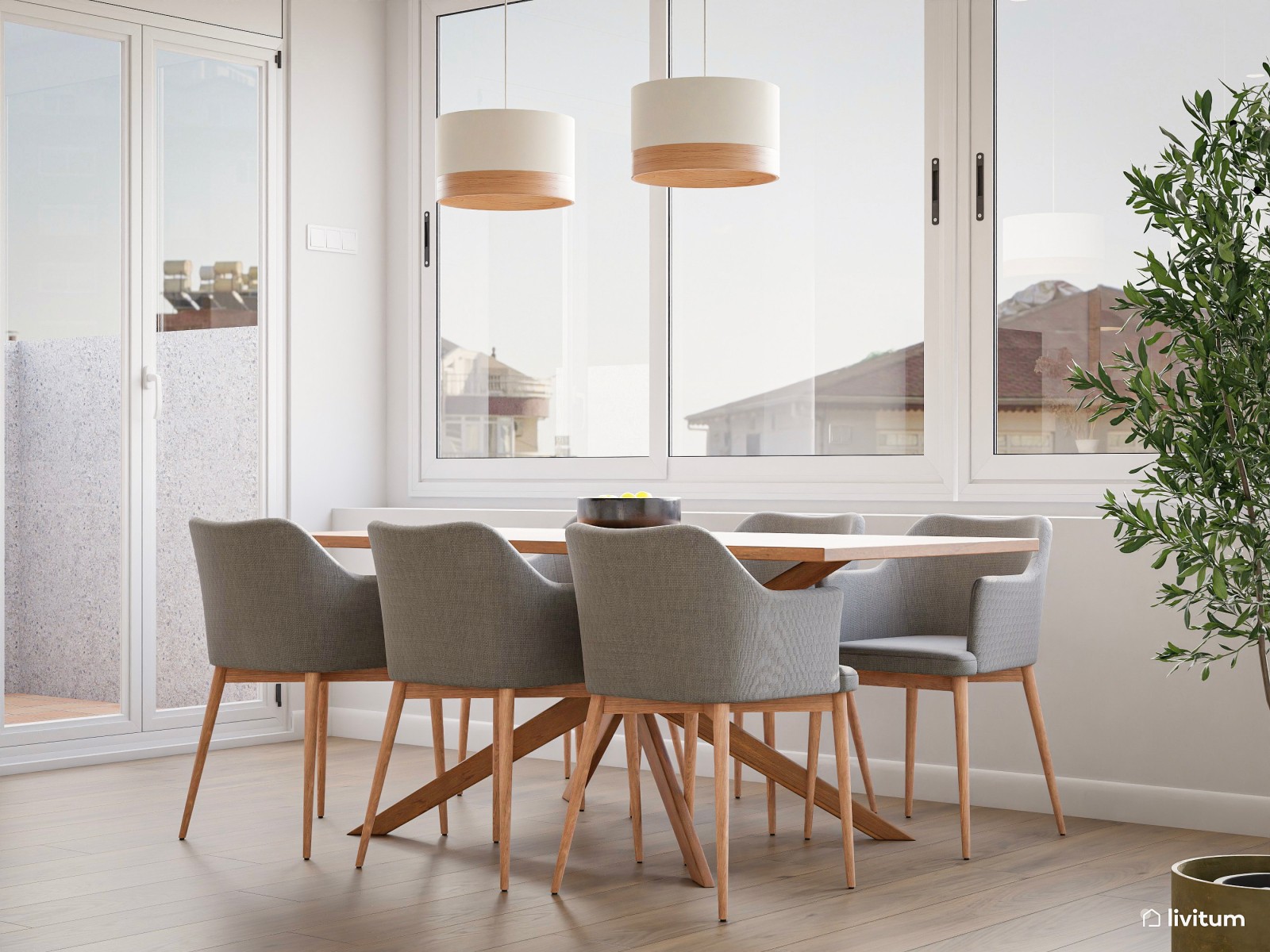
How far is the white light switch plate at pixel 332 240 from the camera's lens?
5.93m

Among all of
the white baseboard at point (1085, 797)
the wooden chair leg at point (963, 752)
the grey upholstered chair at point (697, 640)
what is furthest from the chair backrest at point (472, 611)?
the white baseboard at point (1085, 797)

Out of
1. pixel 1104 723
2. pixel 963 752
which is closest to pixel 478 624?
pixel 963 752

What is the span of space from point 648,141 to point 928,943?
6.68 feet

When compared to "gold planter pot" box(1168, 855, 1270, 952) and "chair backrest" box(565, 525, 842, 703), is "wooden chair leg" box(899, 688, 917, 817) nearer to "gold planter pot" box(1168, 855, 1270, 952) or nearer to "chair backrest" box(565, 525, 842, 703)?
"chair backrest" box(565, 525, 842, 703)

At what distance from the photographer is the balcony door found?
5.11m

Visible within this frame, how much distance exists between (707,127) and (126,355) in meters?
2.62

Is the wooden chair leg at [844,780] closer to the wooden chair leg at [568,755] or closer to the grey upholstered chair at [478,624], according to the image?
the grey upholstered chair at [478,624]

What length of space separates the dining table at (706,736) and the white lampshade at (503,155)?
37.0 inches

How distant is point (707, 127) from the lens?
3.73 m

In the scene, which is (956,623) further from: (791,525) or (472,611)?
(472,611)

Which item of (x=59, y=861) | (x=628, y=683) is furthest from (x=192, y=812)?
(x=628, y=683)

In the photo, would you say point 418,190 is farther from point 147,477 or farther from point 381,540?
point 381,540

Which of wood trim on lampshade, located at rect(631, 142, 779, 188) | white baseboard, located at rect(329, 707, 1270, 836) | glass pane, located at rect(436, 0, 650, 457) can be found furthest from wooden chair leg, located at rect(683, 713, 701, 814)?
glass pane, located at rect(436, 0, 650, 457)

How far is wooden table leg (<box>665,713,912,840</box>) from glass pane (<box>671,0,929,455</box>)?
4.68 feet
